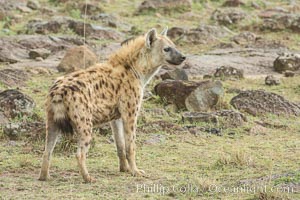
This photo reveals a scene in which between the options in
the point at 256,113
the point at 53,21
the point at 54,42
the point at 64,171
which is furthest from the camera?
the point at 53,21

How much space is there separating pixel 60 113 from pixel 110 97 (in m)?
0.70

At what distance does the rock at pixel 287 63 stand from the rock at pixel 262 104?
3.40 meters

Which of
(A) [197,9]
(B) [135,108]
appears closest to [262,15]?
(A) [197,9]

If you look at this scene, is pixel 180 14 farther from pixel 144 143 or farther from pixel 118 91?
pixel 118 91

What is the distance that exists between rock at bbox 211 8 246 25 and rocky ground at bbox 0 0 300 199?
0.10 feet

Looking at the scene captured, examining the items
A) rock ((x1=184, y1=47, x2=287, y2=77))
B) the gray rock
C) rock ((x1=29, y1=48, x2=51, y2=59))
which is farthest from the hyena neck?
rock ((x1=29, y1=48, x2=51, y2=59))

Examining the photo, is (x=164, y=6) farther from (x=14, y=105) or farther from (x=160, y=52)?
(x=160, y=52)

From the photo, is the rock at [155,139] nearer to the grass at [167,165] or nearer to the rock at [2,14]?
the grass at [167,165]

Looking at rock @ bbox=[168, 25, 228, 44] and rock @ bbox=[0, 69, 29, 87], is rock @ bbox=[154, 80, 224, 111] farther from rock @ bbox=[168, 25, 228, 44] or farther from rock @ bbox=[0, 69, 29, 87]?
rock @ bbox=[168, 25, 228, 44]

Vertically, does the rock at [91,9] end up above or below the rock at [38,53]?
above

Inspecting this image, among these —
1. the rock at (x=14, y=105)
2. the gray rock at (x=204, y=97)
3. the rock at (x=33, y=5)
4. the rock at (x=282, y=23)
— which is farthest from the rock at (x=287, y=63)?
the rock at (x=33, y=5)

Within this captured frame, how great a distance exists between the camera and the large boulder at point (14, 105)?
10.0 meters

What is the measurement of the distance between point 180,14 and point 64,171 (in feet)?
44.8

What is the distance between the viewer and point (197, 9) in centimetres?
2170
